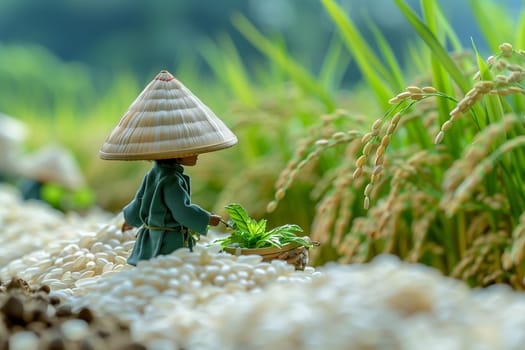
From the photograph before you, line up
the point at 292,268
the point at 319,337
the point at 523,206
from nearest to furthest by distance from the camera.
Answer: the point at 319,337, the point at 292,268, the point at 523,206

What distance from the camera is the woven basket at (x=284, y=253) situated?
1.34 metres

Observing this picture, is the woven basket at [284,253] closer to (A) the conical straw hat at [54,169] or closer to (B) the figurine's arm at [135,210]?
(B) the figurine's arm at [135,210]

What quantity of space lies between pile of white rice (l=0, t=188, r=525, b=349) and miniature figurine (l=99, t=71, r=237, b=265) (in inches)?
2.4

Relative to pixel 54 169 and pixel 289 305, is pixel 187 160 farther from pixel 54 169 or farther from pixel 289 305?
pixel 54 169

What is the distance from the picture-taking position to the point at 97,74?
9461mm

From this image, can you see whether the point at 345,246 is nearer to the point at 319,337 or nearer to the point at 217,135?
the point at 217,135

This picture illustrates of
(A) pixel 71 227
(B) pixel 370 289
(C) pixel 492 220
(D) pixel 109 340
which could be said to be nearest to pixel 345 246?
(C) pixel 492 220

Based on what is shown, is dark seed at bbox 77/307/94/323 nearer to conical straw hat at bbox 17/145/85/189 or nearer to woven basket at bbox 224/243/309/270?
woven basket at bbox 224/243/309/270

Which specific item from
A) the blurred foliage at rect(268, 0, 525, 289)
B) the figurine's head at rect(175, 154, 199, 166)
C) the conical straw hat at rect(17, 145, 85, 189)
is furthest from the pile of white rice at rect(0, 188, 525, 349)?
the conical straw hat at rect(17, 145, 85, 189)

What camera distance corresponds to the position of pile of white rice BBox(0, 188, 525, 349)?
0.83m

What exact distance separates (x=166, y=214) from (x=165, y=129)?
18 centimetres

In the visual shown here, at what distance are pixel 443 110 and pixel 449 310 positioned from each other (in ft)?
2.50

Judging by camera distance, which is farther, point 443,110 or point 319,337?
point 443,110

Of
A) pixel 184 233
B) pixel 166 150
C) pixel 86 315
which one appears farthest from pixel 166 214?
pixel 86 315
